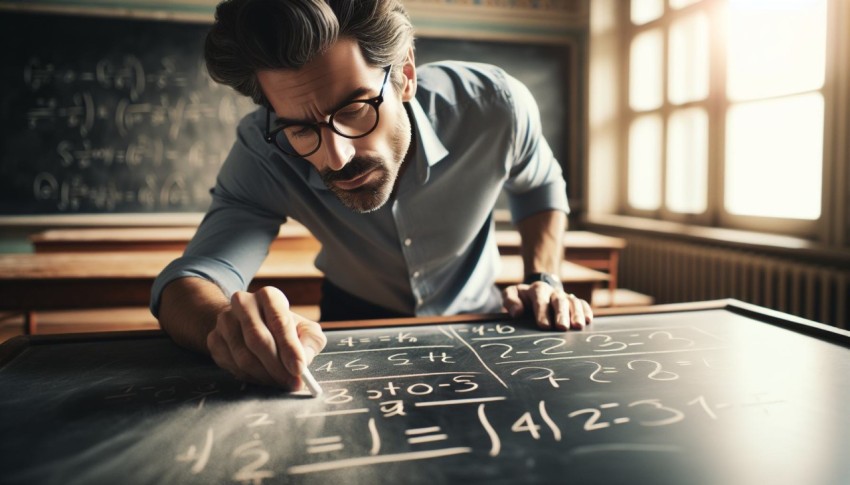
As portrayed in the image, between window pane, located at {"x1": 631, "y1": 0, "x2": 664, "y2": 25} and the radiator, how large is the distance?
163 centimetres

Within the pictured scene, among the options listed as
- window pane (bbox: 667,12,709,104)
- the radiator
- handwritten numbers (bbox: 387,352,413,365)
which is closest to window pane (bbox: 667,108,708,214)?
window pane (bbox: 667,12,709,104)

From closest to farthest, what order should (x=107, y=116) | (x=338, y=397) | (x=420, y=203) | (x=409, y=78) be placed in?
(x=338, y=397) < (x=409, y=78) < (x=420, y=203) < (x=107, y=116)

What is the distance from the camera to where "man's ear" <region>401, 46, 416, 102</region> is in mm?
1419

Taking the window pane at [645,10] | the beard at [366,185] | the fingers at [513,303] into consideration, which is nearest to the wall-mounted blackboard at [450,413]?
the fingers at [513,303]

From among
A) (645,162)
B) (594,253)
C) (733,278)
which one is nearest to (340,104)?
(594,253)

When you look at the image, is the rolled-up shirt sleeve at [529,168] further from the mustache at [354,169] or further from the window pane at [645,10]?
the window pane at [645,10]

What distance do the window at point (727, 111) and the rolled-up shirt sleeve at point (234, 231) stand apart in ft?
9.08

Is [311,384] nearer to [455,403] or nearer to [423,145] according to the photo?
[455,403]

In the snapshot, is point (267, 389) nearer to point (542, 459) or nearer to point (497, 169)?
point (542, 459)

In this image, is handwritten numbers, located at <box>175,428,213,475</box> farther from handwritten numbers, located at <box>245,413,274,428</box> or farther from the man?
the man

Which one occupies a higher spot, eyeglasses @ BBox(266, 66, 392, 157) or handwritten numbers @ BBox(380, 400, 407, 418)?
eyeglasses @ BBox(266, 66, 392, 157)

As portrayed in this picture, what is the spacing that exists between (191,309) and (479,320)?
0.58 meters

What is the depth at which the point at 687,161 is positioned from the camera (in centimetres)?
418

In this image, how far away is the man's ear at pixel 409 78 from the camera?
1419mm
